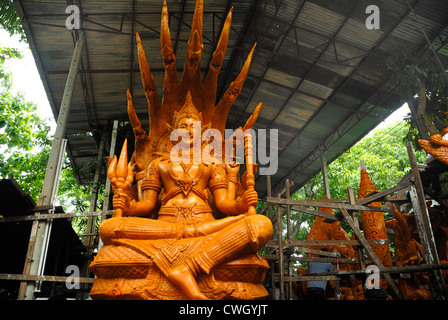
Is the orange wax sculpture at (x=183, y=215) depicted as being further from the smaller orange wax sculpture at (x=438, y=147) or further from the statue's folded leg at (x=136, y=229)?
the smaller orange wax sculpture at (x=438, y=147)

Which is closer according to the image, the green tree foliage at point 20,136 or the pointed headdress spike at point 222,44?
the pointed headdress spike at point 222,44

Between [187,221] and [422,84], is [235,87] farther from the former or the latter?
[422,84]

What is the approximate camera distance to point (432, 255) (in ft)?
15.6

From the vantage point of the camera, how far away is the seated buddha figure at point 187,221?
3.15m

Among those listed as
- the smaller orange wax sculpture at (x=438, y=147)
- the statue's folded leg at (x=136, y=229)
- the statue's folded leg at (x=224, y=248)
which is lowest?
the statue's folded leg at (x=224, y=248)

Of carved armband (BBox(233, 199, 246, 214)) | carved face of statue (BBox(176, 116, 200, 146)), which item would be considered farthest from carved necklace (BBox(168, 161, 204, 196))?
carved armband (BBox(233, 199, 246, 214))

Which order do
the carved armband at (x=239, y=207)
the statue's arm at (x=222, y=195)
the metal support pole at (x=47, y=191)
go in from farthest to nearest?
the metal support pole at (x=47, y=191) → the statue's arm at (x=222, y=195) → the carved armband at (x=239, y=207)

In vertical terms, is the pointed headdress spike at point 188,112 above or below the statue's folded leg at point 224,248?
above

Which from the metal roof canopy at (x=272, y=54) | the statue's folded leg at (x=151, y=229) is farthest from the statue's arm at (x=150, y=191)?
the metal roof canopy at (x=272, y=54)

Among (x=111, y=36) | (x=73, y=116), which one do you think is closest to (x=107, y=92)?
(x=73, y=116)

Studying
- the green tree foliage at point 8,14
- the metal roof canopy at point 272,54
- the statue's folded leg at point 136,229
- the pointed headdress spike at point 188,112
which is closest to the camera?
the statue's folded leg at point 136,229

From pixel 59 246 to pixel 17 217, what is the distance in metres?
3.35

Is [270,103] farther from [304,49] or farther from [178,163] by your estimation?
[178,163]

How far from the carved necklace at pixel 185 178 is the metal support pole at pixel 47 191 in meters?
2.83
